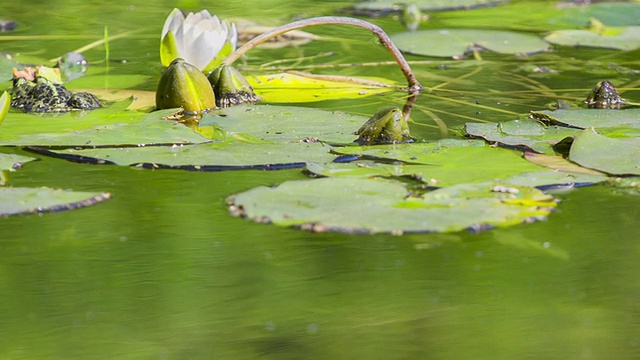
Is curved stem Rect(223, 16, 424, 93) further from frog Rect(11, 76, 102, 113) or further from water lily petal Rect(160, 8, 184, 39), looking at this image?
frog Rect(11, 76, 102, 113)

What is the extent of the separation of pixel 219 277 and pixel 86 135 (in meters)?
0.92

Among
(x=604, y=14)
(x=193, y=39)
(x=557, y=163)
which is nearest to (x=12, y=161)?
(x=193, y=39)

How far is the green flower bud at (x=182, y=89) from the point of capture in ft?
9.60

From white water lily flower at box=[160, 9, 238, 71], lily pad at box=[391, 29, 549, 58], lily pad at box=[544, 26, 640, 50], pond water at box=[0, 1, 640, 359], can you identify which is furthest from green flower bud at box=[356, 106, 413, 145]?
lily pad at box=[544, 26, 640, 50]

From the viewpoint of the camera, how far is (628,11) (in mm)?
5066

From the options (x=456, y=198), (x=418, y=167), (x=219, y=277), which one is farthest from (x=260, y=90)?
(x=219, y=277)

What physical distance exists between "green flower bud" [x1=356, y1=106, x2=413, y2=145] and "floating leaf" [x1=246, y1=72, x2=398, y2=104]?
1.94ft

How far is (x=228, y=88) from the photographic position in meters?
3.09

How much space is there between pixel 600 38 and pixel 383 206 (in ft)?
8.40

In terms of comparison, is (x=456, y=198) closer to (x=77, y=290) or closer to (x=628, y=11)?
(x=77, y=290)

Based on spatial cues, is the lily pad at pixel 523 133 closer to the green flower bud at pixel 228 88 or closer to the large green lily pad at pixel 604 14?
the green flower bud at pixel 228 88

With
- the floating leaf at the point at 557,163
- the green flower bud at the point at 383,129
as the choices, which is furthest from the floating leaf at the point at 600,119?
the green flower bud at the point at 383,129

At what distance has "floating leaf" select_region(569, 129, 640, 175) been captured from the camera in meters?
2.31

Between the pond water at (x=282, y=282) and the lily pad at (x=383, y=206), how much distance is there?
0.11 feet
